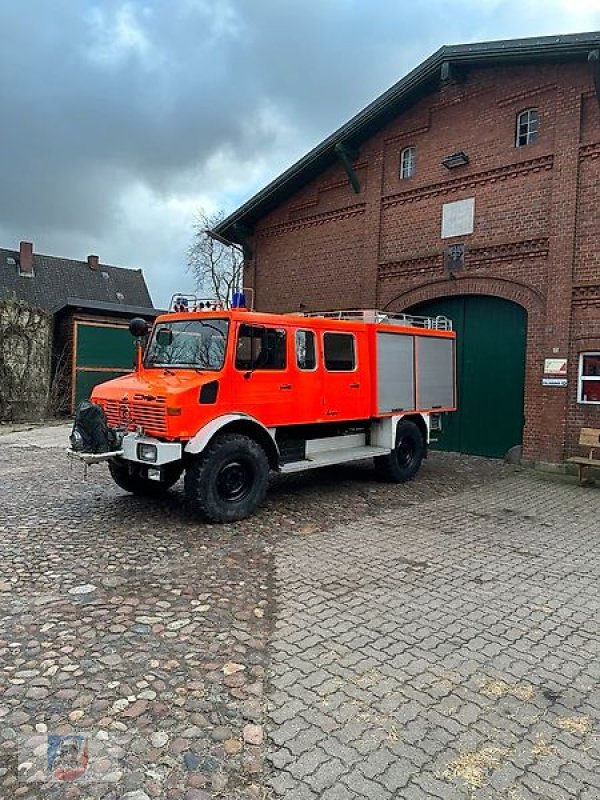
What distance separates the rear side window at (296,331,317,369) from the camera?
7859mm

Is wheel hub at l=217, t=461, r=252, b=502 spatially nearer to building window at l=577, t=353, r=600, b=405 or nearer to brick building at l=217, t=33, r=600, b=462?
brick building at l=217, t=33, r=600, b=462

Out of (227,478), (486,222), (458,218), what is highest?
(458,218)

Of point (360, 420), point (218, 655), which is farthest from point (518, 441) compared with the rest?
point (218, 655)

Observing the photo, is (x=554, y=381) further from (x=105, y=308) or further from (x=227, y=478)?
(x=105, y=308)

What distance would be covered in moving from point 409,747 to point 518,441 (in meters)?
9.80

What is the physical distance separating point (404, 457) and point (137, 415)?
190 inches

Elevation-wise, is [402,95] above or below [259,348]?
above

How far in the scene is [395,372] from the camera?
9.31 meters

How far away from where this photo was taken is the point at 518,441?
11898 millimetres

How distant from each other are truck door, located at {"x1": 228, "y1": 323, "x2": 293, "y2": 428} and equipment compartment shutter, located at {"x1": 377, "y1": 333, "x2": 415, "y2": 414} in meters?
1.92

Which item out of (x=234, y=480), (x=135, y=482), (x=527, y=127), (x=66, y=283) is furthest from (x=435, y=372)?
(x=66, y=283)

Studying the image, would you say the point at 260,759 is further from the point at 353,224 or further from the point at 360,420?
the point at 353,224

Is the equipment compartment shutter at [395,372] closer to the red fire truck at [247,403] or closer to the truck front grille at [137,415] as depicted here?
the red fire truck at [247,403]

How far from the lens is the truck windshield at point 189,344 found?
7.07 metres
